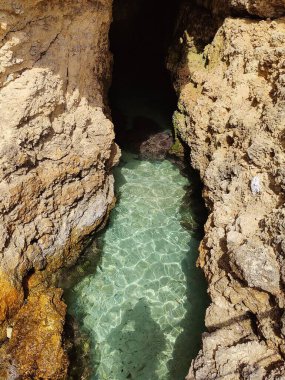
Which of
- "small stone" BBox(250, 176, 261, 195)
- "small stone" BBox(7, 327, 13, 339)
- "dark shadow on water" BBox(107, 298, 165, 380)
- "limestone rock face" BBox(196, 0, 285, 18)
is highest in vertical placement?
"limestone rock face" BBox(196, 0, 285, 18)

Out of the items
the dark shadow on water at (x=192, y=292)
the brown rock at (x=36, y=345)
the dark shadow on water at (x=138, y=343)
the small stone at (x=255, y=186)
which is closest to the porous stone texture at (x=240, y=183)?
the small stone at (x=255, y=186)

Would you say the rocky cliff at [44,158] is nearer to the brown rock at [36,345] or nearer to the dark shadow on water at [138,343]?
the brown rock at [36,345]

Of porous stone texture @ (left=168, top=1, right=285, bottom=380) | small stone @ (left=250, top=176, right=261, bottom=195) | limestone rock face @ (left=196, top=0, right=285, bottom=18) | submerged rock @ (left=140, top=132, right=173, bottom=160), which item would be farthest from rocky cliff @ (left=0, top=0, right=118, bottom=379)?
small stone @ (left=250, top=176, right=261, bottom=195)

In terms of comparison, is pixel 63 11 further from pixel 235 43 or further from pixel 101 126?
pixel 235 43

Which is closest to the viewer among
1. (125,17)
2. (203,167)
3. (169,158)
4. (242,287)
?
(242,287)

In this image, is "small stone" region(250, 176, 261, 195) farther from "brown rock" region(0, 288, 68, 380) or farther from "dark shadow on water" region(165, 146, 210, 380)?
"brown rock" region(0, 288, 68, 380)

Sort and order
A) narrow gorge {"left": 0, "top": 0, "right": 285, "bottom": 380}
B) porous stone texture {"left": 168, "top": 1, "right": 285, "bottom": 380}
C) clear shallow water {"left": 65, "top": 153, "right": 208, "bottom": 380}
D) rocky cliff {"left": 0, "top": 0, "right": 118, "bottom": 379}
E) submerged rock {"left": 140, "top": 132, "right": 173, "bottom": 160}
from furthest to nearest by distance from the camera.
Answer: submerged rock {"left": 140, "top": 132, "right": 173, "bottom": 160}
clear shallow water {"left": 65, "top": 153, "right": 208, "bottom": 380}
rocky cliff {"left": 0, "top": 0, "right": 118, "bottom": 379}
narrow gorge {"left": 0, "top": 0, "right": 285, "bottom": 380}
porous stone texture {"left": 168, "top": 1, "right": 285, "bottom": 380}

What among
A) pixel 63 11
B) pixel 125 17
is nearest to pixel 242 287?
pixel 63 11
